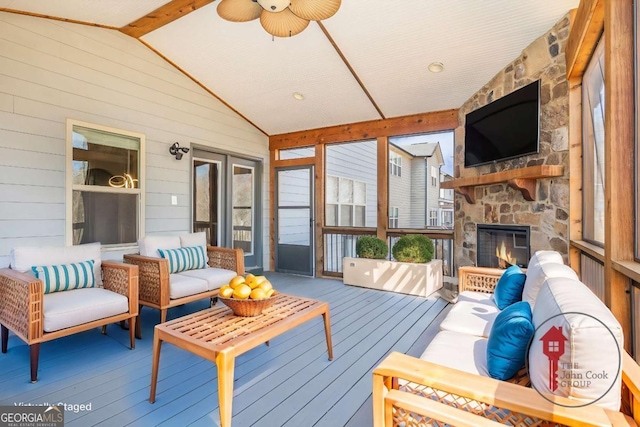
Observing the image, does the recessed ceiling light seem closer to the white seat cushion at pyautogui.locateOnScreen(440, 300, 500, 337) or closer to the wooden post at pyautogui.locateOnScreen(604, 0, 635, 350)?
the wooden post at pyautogui.locateOnScreen(604, 0, 635, 350)

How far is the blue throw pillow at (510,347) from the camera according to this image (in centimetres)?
143

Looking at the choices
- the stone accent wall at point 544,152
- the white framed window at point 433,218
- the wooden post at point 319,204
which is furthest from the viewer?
the wooden post at point 319,204

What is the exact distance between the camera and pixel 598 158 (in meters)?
2.61

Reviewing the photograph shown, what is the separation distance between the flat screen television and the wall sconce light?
3.93m

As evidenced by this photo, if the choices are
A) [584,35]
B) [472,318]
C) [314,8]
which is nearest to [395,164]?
[584,35]

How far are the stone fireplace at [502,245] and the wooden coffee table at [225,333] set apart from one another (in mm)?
2502

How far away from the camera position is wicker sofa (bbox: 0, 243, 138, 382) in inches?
94.4

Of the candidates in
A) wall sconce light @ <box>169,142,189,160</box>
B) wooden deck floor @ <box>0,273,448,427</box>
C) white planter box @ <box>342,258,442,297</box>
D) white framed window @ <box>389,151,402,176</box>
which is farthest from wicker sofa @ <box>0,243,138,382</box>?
white framed window @ <box>389,151,402,176</box>

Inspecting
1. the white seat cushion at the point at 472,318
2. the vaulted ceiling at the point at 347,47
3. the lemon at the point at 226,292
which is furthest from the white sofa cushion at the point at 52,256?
the white seat cushion at the point at 472,318

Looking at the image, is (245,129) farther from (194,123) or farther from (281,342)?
(281,342)

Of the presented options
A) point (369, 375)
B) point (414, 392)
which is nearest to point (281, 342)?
point (369, 375)

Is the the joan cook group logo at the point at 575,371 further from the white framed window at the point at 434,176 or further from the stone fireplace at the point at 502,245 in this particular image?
the white framed window at the point at 434,176

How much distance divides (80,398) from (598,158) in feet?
13.4

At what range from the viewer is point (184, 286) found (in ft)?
11.3
